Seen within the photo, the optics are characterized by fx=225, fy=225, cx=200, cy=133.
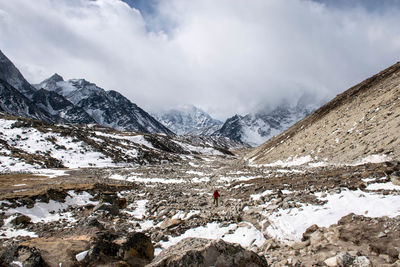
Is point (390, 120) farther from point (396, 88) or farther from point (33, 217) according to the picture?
point (33, 217)

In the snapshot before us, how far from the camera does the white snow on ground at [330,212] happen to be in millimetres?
10006

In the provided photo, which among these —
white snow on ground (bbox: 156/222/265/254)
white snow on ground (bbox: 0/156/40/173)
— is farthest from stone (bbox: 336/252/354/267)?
white snow on ground (bbox: 0/156/40/173)

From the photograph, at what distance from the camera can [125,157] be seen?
3187 inches

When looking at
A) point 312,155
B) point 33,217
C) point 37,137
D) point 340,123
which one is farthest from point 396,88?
point 37,137

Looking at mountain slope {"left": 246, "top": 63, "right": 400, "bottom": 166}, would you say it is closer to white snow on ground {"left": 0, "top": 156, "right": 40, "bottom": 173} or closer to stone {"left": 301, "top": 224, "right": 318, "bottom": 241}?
stone {"left": 301, "top": 224, "right": 318, "bottom": 241}

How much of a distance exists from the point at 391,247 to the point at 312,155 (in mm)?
33304

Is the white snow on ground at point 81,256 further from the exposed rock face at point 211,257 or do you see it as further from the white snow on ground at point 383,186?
the white snow on ground at point 383,186

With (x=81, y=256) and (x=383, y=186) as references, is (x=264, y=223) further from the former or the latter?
(x=81, y=256)

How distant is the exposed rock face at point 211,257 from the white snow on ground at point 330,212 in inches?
181

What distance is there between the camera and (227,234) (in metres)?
11.8

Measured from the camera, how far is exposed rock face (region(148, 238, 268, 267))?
637 centimetres

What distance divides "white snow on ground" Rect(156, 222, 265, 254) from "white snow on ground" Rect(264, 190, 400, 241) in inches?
31.2

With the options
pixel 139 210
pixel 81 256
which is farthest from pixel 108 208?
pixel 81 256

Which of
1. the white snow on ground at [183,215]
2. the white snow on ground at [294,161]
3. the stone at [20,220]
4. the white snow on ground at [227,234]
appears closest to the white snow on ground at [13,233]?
the stone at [20,220]
